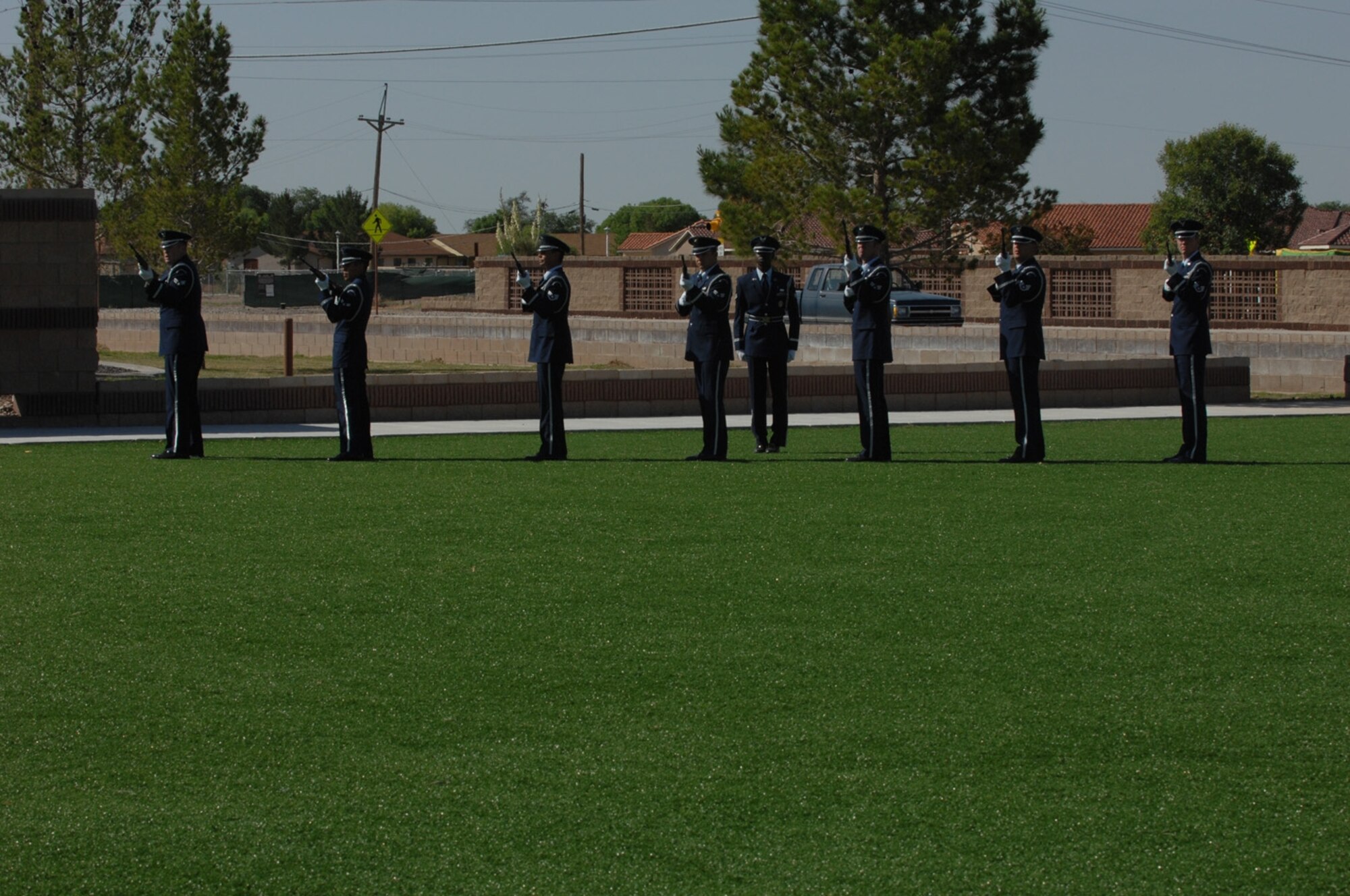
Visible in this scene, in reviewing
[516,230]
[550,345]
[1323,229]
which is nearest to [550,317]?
[550,345]

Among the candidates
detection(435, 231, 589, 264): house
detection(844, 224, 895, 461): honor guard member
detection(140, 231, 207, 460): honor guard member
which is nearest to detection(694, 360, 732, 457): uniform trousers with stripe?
detection(844, 224, 895, 461): honor guard member

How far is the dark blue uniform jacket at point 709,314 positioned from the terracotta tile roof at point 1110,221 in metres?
74.8

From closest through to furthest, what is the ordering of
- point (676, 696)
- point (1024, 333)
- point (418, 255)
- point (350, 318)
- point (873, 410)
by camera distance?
point (676, 696) < point (873, 410) < point (1024, 333) < point (350, 318) < point (418, 255)

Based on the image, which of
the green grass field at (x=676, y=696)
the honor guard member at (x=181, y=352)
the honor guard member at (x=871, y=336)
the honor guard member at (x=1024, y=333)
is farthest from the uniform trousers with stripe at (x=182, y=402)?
the honor guard member at (x=1024, y=333)

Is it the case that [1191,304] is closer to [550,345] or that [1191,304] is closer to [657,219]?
[550,345]

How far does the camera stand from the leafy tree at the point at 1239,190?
6512cm

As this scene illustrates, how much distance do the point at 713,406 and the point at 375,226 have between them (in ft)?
A: 110

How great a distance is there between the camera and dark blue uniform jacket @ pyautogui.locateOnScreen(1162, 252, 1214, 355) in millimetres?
12750

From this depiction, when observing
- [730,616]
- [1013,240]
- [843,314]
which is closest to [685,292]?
[1013,240]

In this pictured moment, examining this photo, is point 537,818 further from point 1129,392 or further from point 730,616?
point 1129,392

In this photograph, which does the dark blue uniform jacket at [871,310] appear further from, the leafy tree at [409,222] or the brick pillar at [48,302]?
the leafy tree at [409,222]

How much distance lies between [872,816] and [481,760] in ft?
4.05

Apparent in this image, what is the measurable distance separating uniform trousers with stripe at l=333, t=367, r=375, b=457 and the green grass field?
Result: 2737 millimetres

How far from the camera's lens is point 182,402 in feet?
44.1
